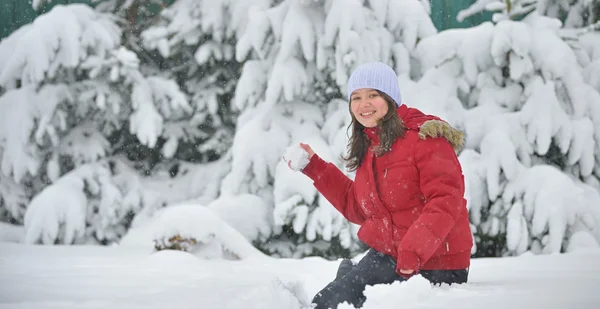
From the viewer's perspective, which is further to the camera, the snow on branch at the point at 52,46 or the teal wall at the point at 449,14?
the teal wall at the point at 449,14

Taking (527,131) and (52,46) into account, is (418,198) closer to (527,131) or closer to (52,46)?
(527,131)

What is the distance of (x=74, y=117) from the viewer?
5.57 meters

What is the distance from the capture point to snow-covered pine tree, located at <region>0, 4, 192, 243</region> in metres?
5.09

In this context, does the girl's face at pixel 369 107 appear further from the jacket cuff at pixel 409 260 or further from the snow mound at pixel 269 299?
the snow mound at pixel 269 299

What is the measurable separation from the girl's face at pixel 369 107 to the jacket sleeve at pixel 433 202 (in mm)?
229

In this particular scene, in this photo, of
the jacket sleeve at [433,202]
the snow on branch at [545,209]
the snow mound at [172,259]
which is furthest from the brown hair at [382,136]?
the snow on branch at [545,209]

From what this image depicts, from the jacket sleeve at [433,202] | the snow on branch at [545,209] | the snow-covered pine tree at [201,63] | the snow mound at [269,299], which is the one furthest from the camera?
the snow-covered pine tree at [201,63]

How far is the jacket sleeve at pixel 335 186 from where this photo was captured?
94.3 inches

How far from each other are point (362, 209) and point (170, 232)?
75.5 inches

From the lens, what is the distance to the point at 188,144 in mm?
6227

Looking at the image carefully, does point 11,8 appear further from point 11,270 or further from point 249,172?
point 11,270

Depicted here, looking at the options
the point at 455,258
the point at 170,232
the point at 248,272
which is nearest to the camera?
the point at 455,258

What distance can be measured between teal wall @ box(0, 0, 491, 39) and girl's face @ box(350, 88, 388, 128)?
4529mm

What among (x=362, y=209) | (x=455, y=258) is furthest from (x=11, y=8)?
(x=455, y=258)
